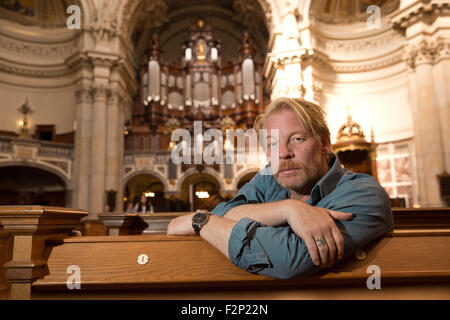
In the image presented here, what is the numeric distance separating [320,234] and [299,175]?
1.11 ft

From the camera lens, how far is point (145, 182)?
16219mm

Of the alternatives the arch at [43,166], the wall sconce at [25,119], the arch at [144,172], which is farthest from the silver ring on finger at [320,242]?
the wall sconce at [25,119]

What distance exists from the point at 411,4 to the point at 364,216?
1144 cm

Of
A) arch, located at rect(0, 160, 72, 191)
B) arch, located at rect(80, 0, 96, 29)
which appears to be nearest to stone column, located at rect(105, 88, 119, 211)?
arch, located at rect(0, 160, 72, 191)

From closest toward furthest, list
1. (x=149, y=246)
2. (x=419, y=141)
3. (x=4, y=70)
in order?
(x=149, y=246), (x=419, y=141), (x=4, y=70)

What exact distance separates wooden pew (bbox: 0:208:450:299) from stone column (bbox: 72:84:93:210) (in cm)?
1125

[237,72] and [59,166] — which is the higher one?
[237,72]

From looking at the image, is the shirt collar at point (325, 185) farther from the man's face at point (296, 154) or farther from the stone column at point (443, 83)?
the stone column at point (443, 83)

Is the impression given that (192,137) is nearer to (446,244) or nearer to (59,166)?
(59,166)

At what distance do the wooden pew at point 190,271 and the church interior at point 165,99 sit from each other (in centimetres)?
Answer: 833

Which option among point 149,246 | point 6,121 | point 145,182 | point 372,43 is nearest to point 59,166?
point 6,121

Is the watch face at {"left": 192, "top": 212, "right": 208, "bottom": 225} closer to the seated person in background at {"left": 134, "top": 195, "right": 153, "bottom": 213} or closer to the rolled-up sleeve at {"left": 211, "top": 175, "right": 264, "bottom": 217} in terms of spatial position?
the rolled-up sleeve at {"left": 211, "top": 175, "right": 264, "bottom": 217}
